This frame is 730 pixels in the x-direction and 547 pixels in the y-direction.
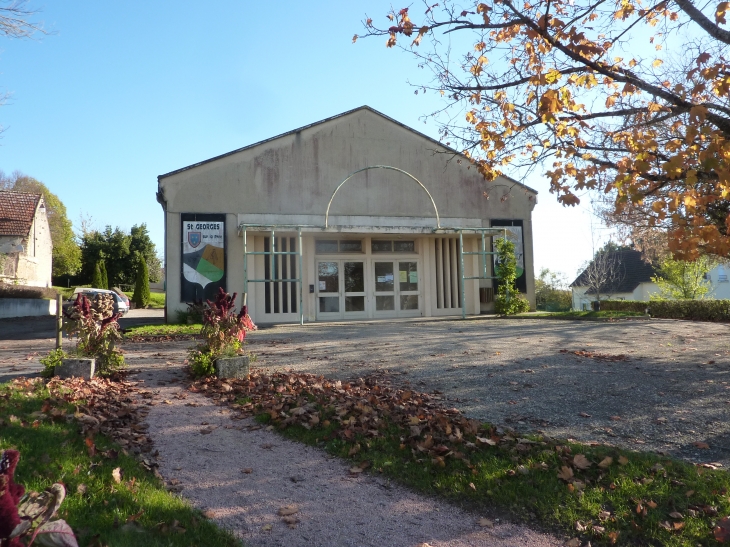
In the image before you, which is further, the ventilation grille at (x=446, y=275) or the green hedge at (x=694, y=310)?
the ventilation grille at (x=446, y=275)

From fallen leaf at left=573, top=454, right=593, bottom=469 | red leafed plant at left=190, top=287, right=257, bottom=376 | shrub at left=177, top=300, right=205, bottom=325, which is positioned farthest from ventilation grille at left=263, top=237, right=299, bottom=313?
fallen leaf at left=573, top=454, right=593, bottom=469

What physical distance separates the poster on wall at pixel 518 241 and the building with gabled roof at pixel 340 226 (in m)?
0.05

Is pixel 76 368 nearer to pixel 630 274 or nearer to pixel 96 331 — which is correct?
pixel 96 331

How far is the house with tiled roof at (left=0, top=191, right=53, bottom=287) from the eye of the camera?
3378 cm

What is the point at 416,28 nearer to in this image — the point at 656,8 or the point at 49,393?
the point at 656,8

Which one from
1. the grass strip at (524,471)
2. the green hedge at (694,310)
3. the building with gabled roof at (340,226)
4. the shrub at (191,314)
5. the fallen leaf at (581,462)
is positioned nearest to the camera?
the grass strip at (524,471)

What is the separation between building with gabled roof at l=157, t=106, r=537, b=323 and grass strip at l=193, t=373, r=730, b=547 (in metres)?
12.8

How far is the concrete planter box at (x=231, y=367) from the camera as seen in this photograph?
27.2ft

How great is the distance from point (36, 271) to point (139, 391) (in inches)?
1497

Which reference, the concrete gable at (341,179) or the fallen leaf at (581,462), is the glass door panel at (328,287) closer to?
the concrete gable at (341,179)

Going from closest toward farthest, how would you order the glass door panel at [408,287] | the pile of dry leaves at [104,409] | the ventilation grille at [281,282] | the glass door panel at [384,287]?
1. the pile of dry leaves at [104,409]
2. the ventilation grille at [281,282]
3. the glass door panel at [384,287]
4. the glass door panel at [408,287]

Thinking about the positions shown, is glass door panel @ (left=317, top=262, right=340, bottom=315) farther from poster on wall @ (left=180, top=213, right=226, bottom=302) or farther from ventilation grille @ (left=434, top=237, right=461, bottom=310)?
ventilation grille @ (left=434, top=237, right=461, bottom=310)

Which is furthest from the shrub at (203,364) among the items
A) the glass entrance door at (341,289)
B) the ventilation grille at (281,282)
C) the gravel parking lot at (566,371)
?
the glass entrance door at (341,289)

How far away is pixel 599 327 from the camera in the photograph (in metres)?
15.3
